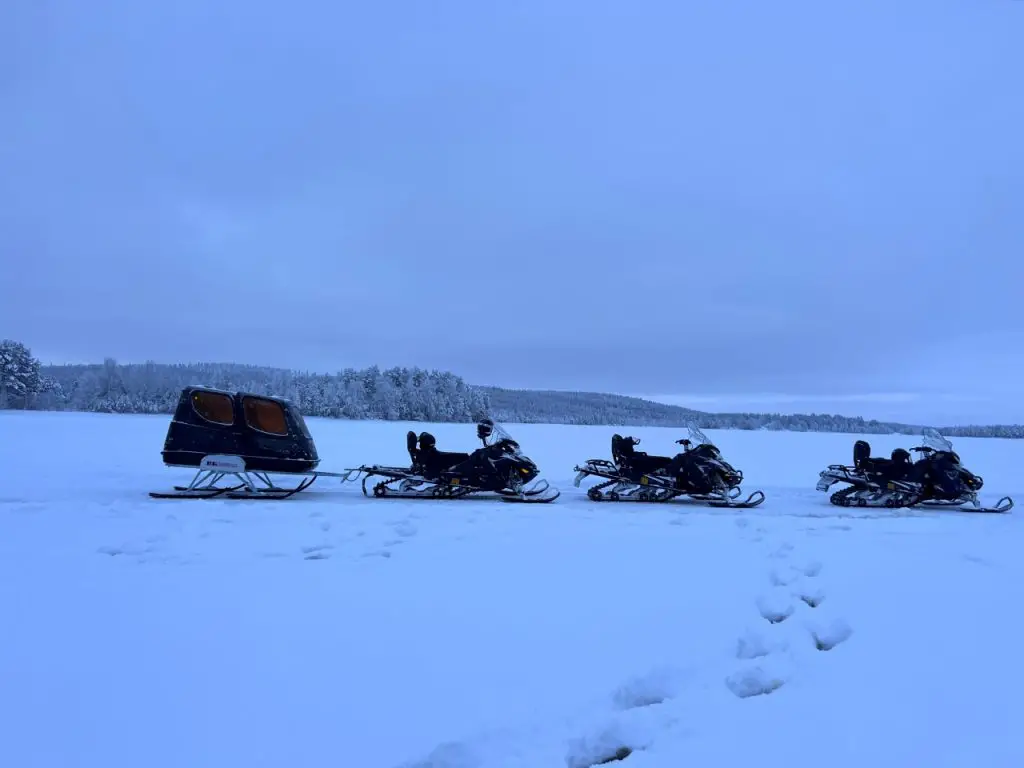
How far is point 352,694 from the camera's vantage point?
116 inches

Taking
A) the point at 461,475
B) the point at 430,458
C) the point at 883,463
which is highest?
the point at 883,463

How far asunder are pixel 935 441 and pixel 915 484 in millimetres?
1076

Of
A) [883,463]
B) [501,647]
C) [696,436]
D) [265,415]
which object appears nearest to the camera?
[501,647]

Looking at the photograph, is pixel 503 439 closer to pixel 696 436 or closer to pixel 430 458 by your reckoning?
pixel 430 458

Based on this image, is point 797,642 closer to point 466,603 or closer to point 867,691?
point 867,691

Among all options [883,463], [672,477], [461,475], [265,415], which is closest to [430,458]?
[461,475]

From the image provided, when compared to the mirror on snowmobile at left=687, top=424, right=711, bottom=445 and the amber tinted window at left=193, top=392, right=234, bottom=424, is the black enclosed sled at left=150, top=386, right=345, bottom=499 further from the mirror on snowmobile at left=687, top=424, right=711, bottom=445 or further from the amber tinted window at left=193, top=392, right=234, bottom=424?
the mirror on snowmobile at left=687, top=424, right=711, bottom=445

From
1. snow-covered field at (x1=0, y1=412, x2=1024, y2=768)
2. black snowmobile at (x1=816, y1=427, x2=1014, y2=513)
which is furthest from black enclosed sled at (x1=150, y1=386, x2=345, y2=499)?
black snowmobile at (x1=816, y1=427, x2=1014, y2=513)

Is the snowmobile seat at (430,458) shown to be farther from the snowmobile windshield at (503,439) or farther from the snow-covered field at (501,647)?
the snow-covered field at (501,647)

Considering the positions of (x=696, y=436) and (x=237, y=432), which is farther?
(x=696, y=436)

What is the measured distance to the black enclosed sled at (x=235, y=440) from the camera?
10.0 m

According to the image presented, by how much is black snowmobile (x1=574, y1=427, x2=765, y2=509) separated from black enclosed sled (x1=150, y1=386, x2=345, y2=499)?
472cm

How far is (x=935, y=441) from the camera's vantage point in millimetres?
11023

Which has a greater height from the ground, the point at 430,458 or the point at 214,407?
the point at 214,407
